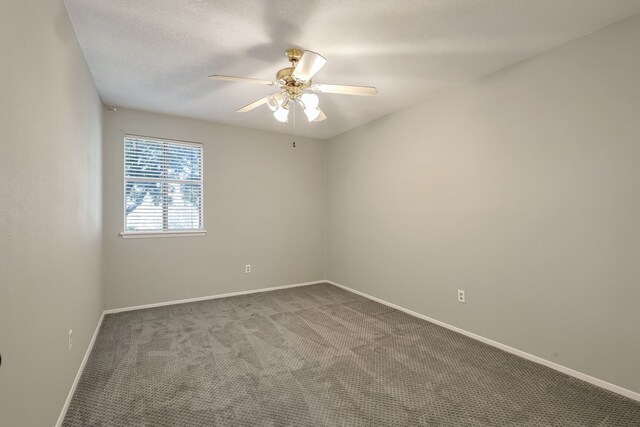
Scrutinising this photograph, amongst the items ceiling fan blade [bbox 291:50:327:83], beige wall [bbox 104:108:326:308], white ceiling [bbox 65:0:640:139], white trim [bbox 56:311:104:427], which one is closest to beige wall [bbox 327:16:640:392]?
white ceiling [bbox 65:0:640:139]

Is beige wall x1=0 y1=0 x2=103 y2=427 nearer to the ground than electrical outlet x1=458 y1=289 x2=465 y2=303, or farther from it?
farther from it

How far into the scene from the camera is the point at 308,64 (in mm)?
1924

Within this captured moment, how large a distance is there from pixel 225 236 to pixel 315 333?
2.10 metres

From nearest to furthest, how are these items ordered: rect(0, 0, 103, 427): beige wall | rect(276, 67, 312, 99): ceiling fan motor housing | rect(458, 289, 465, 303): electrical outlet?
1. rect(0, 0, 103, 427): beige wall
2. rect(276, 67, 312, 99): ceiling fan motor housing
3. rect(458, 289, 465, 303): electrical outlet

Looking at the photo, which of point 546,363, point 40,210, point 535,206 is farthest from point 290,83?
point 546,363

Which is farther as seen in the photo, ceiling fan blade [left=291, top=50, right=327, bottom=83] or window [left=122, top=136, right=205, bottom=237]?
window [left=122, top=136, right=205, bottom=237]

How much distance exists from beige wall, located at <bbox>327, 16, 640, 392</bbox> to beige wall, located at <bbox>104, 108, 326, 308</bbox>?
Answer: 1.67 metres

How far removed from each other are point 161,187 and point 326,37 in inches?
117

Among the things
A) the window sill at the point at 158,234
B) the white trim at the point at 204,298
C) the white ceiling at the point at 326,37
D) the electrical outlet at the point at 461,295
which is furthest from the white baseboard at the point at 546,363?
the window sill at the point at 158,234

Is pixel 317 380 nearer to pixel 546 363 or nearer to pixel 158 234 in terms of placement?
pixel 546 363

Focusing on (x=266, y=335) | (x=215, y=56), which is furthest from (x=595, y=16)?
(x=266, y=335)

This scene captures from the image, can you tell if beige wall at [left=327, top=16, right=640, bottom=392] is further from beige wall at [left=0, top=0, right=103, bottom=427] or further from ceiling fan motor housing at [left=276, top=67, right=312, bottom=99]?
beige wall at [left=0, top=0, right=103, bottom=427]

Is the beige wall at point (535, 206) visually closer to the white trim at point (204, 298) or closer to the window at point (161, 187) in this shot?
the white trim at point (204, 298)

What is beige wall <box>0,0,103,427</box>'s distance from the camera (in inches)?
44.8
